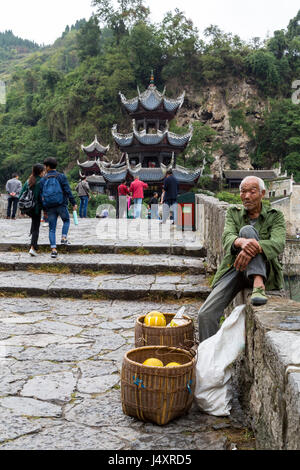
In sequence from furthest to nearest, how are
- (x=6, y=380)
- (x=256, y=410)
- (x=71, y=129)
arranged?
(x=71, y=129) < (x=6, y=380) < (x=256, y=410)

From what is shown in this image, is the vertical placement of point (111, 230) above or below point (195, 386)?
above

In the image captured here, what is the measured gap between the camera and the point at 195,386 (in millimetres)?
2906

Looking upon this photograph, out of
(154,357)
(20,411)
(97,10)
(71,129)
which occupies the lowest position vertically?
(20,411)

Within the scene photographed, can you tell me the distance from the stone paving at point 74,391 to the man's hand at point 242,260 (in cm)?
98

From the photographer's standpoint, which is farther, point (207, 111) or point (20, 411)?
point (207, 111)

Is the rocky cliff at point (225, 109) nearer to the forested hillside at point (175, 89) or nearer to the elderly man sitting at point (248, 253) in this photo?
the forested hillside at point (175, 89)

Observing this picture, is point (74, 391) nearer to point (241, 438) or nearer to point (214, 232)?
point (241, 438)

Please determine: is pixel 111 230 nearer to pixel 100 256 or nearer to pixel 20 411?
pixel 100 256

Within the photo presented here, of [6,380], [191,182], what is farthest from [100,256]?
[191,182]

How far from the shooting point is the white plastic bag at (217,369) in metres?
2.89

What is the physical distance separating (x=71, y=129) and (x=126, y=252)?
1793 inches

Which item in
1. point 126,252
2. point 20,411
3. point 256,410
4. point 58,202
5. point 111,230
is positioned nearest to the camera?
point 256,410

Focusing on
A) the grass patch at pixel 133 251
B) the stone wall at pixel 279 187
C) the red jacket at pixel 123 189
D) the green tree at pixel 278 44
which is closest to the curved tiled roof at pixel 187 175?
the stone wall at pixel 279 187

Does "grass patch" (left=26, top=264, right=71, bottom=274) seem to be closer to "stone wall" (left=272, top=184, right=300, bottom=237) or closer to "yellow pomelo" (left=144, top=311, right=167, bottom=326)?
"yellow pomelo" (left=144, top=311, right=167, bottom=326)
